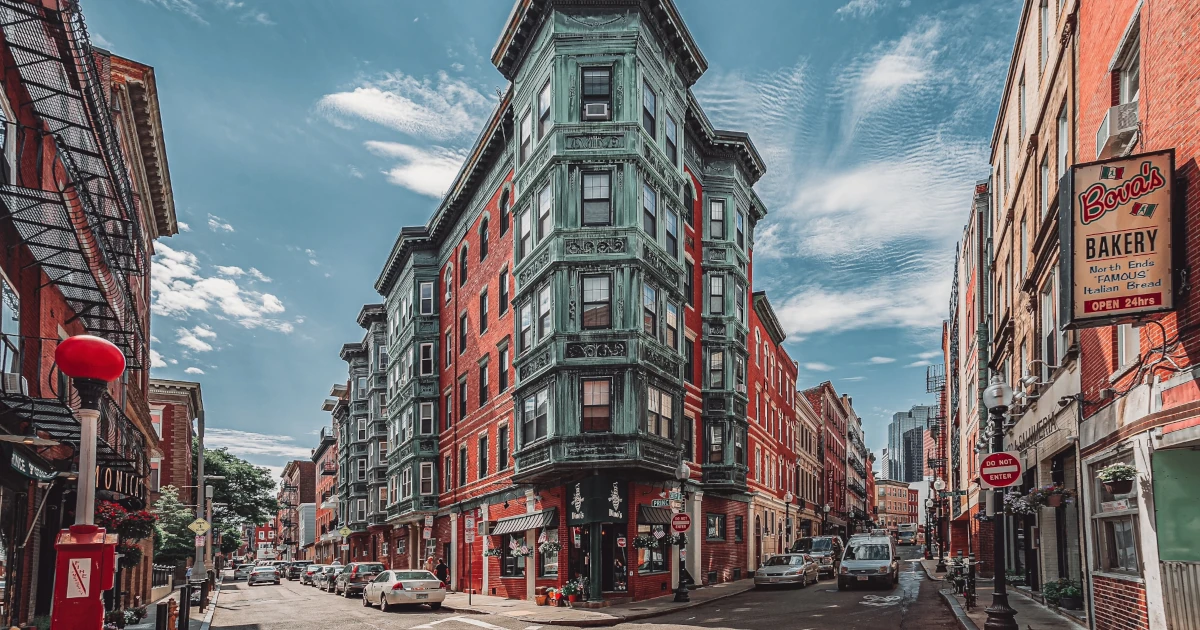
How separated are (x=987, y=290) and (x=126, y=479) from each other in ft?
112

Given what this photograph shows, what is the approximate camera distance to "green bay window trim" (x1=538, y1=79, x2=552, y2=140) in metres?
31.0

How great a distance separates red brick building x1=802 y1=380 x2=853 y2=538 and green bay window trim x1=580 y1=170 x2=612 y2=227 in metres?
49.4

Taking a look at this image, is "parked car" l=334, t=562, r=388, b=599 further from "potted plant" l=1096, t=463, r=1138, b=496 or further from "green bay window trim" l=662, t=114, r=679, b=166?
"potted plant" l=1096, t=463, r=1138, b=496

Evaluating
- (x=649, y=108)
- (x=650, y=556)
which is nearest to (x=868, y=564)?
(x=650, y=556)

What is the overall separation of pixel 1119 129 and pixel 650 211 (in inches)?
744

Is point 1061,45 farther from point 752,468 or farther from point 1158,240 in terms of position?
point 752,468

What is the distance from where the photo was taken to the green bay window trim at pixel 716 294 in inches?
1575

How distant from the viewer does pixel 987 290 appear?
40.2 meters

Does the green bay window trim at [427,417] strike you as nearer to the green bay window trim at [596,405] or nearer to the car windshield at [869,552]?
the green bay window trim at [596,405]

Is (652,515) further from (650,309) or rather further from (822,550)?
(822,550)

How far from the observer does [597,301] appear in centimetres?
2984

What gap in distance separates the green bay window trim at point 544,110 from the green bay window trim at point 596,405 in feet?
26.9

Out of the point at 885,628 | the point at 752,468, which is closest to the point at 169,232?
the point at 752,468

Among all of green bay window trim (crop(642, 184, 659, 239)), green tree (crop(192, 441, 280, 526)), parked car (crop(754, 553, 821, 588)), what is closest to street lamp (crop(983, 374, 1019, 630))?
green bay window trim (crop(642, 184, 659, 239))
